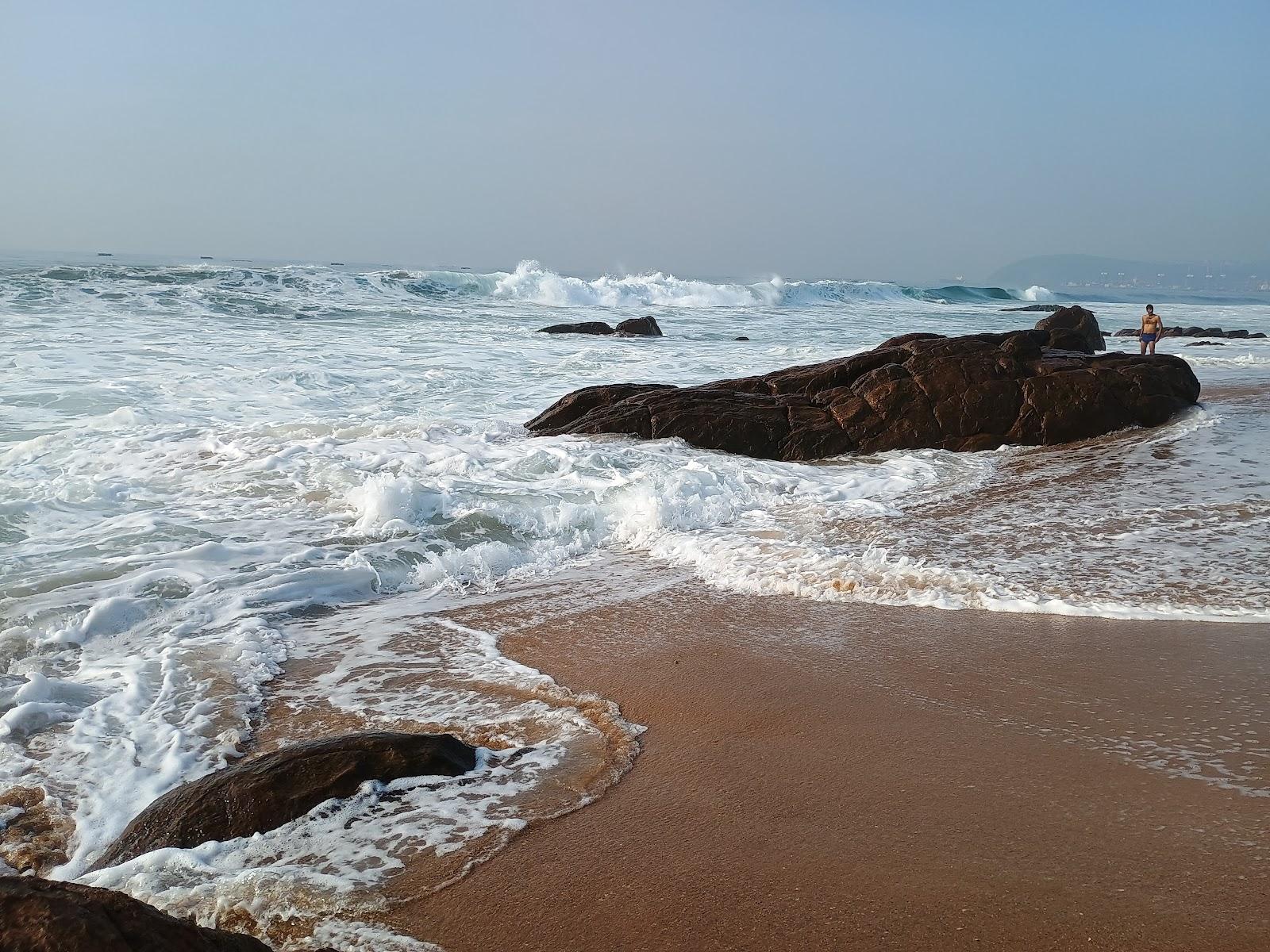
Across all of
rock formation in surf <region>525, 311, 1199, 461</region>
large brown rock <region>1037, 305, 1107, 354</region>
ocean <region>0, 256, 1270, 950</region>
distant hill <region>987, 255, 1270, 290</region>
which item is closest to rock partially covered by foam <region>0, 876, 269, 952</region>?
ocean <region>0, 256, 1270, 950</region>

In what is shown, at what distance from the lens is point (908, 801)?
9.42ft

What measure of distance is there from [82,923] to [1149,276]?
547ft

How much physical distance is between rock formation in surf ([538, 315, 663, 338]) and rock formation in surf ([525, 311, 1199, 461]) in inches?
530

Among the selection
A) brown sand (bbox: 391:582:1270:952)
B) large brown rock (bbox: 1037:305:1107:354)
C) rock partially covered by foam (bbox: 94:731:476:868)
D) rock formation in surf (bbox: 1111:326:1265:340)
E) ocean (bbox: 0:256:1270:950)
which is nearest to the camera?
brown sand (bbox: 391:582:1270:952)

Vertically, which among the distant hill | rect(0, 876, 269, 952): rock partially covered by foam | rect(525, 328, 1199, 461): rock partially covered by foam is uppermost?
the distant hill

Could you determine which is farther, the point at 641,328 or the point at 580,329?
the point at 580,329

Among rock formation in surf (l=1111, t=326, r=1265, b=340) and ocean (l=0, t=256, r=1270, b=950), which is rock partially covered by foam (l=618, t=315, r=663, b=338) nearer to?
ocean (l=0, t=256, r=1270, b=950)

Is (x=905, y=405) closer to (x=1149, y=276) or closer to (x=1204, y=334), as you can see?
(x=1204, y=334)

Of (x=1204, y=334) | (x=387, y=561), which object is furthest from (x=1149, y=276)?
(x=387, y=561)

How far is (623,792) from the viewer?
2.99 metres

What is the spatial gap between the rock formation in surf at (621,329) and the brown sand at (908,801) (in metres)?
20.1

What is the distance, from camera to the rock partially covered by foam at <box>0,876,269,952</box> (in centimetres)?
148

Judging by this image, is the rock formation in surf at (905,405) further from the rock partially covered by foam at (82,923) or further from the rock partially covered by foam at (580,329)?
the rock partially covered by foam at (580,329)

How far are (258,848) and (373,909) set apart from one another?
0.45m
